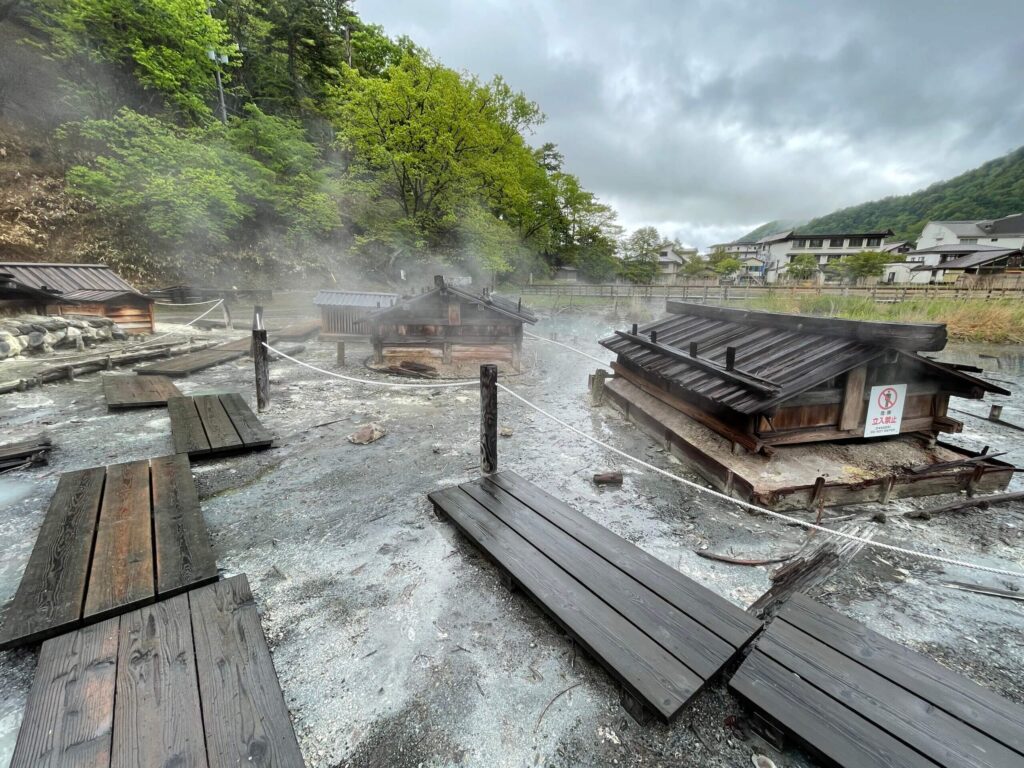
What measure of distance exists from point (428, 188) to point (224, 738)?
23025 mm

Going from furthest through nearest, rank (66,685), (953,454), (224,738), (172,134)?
(172,134), (953,454), (66,685), (224,738)

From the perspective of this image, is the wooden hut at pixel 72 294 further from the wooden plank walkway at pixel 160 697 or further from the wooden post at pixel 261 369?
the wooden plank walkway at pixel 160 697

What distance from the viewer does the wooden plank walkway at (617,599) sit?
2.18 m

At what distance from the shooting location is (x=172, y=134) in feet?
67.5

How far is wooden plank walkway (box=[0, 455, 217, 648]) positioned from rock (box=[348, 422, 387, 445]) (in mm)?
2086

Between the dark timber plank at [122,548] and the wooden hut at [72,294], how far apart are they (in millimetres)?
11025

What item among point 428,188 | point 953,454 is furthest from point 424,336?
point 428,188

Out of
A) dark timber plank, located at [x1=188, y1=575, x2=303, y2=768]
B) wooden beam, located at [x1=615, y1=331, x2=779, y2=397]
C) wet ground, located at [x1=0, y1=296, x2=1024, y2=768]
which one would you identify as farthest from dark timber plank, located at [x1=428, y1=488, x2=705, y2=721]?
wooden beam, located at [x1=615, y1=331, x2=779, y2=397]

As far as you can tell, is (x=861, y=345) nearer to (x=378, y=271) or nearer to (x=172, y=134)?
(x=378, y=271)

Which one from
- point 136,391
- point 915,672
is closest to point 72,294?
point 136,391

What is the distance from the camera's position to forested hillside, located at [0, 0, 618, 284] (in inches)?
765

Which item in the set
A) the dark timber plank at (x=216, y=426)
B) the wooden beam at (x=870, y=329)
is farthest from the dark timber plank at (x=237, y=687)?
the wooden beam at (x=870, y=329)

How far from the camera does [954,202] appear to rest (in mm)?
74062

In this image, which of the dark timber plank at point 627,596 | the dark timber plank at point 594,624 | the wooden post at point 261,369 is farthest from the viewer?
the wooden post at point 261,369
